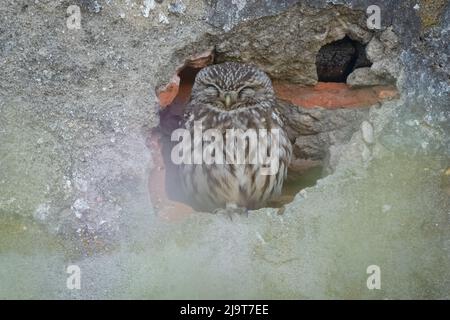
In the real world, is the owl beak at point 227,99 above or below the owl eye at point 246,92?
below

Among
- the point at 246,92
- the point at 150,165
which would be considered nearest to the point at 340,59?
the point at 246,92

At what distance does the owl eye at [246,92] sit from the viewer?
5.06 m

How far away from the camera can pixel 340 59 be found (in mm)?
5188

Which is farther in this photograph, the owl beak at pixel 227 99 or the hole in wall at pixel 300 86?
the owl beak at pixel 227 99

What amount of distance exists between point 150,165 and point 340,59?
1.51 metres

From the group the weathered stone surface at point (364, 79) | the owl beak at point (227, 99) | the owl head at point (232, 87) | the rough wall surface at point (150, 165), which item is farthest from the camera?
the owl beak at point (227, 99)

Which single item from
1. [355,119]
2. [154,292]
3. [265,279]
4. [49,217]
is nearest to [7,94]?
[49,217]

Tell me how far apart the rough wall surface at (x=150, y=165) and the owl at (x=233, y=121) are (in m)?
0.37

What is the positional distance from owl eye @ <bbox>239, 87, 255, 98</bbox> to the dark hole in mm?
498

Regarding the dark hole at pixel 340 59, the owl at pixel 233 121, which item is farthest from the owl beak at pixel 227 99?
the dark hole at pixel 340 59

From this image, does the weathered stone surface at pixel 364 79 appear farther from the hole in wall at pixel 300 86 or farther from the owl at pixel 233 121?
the owl at pixel 233 121

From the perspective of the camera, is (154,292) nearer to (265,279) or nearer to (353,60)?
(265,279)

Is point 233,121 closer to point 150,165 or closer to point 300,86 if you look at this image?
point 300,86

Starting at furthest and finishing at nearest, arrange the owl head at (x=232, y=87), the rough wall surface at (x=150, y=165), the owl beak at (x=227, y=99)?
the owl beak at (x=227, y=99) < the owl head at (x=232, y=87) < the rough wall surface at (x=150, y=165)
